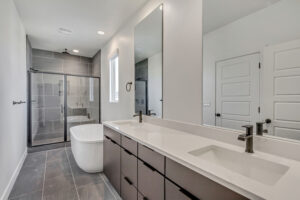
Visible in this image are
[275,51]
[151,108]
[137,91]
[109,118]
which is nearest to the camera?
[275,51]

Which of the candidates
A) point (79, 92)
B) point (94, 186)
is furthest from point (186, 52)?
point (79, 92)

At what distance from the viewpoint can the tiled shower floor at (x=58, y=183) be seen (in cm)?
183

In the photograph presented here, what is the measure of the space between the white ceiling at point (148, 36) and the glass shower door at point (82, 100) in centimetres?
236

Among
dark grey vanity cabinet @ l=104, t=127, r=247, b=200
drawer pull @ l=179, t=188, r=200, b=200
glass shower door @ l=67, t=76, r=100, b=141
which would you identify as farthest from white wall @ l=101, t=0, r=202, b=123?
glass shower door @ l=67, t=76, r=100, b=141

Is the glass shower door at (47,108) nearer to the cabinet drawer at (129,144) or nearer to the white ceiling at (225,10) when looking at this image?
the cabinet drawer at (129,144)

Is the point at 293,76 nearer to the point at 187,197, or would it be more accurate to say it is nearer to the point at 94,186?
the point at 187,197

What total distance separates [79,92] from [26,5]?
2.43 m

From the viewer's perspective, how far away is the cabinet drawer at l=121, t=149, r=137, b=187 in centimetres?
143

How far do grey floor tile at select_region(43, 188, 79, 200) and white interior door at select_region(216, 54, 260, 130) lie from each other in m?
1.88

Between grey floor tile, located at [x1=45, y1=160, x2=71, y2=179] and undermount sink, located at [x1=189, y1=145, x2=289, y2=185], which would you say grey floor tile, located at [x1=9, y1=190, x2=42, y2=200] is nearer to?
grey floor tile, located at [x1=45, y1=160, x2=71, y2=179]

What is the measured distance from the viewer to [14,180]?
6.89ft

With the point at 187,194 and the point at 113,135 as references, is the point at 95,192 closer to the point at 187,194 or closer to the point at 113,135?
the point at 113,135

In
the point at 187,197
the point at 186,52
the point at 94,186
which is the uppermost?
the point at 186,52

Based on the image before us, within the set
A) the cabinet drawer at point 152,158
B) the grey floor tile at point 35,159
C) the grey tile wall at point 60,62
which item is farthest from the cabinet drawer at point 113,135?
the grey tile wall at point 60,62
